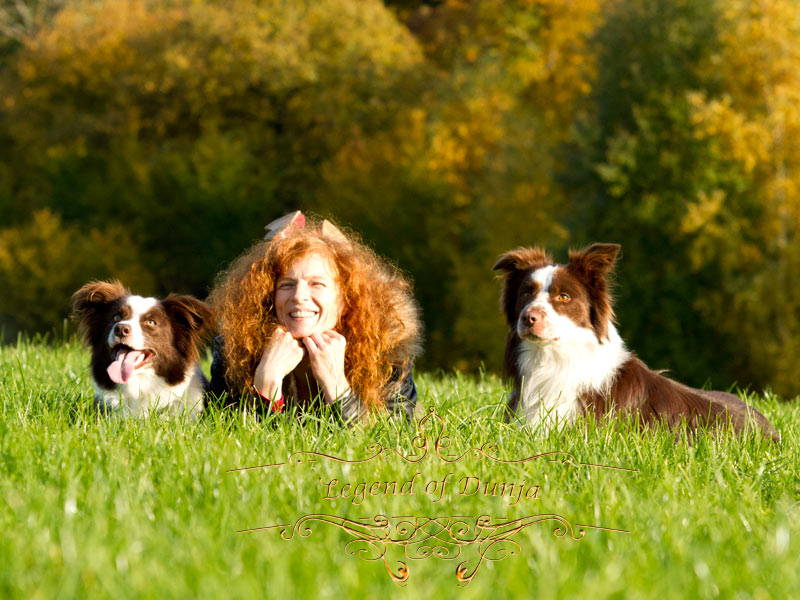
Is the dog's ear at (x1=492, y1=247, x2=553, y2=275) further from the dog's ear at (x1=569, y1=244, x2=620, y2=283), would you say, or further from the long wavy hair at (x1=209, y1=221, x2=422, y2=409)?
the long wavy hair at (x1=209, y1=221, x2=422, y2=409)

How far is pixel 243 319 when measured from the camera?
4.85 meters

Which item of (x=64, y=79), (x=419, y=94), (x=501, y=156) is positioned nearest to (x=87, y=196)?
(x=64, y=79)

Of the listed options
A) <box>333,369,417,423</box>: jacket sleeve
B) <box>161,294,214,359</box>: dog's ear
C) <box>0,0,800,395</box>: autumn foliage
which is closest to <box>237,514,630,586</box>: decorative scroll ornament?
<box>333,369,417,423</box>: jacket sleeve

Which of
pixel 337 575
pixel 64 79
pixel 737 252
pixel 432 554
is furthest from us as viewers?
pixel 64 79

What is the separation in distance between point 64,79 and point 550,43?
16.3 m

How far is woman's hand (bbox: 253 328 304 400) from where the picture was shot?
4.62 meters

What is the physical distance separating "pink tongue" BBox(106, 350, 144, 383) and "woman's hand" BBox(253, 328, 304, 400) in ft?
2.01

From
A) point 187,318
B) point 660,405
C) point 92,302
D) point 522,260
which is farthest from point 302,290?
point 660,405

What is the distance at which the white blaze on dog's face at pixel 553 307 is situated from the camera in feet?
16.0

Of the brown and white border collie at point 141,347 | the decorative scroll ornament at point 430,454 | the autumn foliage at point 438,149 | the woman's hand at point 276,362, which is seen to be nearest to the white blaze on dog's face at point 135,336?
the brown and white border collie at point 141,347

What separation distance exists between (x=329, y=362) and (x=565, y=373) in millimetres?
1231

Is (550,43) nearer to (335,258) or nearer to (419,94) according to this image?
(419,94)

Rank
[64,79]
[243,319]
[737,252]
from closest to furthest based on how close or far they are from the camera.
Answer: [243,319], [737,252], [64,79]

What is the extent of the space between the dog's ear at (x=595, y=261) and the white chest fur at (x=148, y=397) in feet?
6.85
